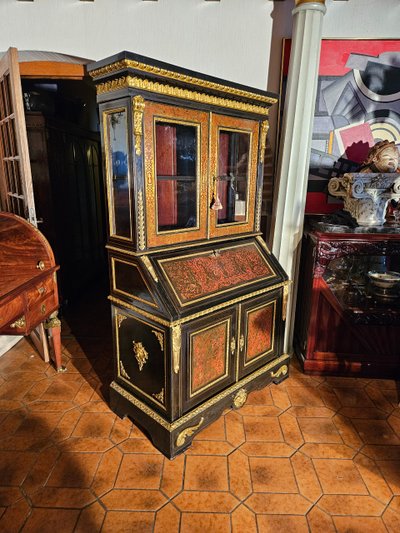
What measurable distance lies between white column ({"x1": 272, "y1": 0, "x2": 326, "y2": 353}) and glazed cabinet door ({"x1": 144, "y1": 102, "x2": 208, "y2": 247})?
34.8 inches

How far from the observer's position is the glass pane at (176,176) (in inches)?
76.9

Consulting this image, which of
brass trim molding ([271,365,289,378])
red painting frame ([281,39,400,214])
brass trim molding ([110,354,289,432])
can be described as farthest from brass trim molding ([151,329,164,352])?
red painting frame ([281,39,400,214])

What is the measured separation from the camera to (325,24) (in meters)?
2.68

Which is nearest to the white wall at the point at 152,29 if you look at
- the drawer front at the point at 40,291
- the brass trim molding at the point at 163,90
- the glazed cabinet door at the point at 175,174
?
the brass trim molding at the point at 163,90

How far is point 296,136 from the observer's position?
2580 mm

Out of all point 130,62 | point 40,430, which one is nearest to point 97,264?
point 40,430

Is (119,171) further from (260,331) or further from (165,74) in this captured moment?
(260,331)

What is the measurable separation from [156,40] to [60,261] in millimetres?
2386

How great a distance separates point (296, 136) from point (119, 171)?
1462 mm

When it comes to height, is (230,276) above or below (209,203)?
below

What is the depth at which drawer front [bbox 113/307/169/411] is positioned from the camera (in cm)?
188

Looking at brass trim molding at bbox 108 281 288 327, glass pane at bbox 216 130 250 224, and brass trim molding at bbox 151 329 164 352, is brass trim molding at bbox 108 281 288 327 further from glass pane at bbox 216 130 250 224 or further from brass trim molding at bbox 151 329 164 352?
glass pane at bbox 216 130 250 224

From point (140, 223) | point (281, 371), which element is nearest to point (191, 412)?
point (281, 371)

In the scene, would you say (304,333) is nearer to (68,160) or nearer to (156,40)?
(156,40)
